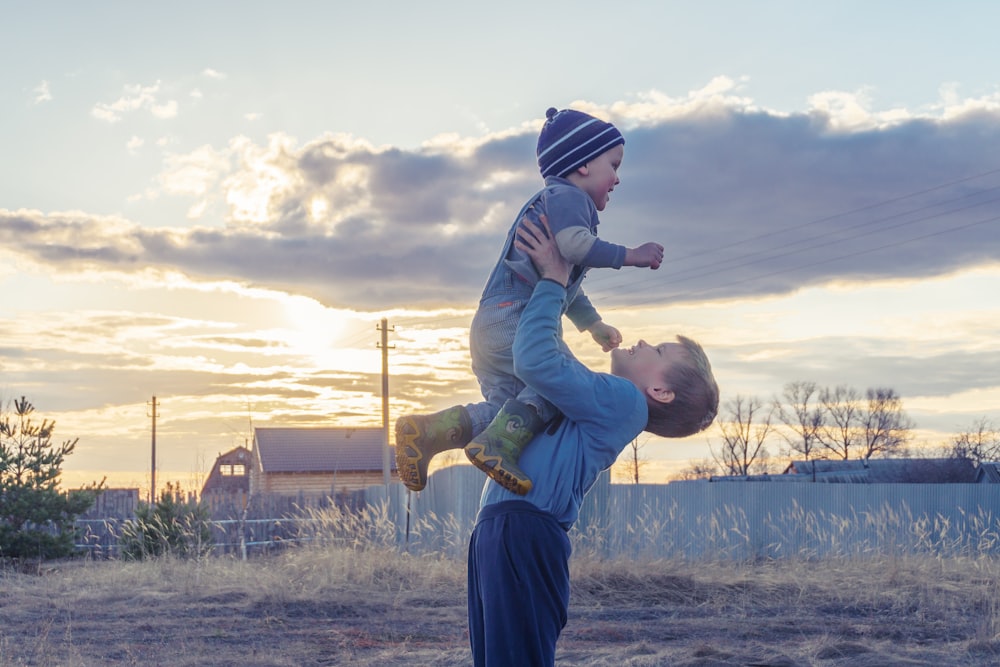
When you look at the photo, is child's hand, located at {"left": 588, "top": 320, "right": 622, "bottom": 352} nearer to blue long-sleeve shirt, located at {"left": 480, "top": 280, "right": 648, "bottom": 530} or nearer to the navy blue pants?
blue long-sleeve shirt, located at {"left": 480, "top": 280, "right": 648, "bottom": 530}

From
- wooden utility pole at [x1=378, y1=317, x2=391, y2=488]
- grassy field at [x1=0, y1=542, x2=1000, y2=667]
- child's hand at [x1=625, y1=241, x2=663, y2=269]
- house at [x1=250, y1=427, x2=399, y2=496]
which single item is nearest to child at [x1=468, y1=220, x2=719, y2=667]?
child's hand at [x1=625, y1=241, x2=663, y2=269]

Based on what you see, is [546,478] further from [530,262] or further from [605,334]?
[605,334]

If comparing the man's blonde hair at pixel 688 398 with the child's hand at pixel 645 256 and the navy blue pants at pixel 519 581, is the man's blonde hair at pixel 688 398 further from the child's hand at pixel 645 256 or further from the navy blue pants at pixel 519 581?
the navy blue pants at pixel 519 581

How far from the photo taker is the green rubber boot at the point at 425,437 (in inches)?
104

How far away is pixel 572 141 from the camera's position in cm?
268

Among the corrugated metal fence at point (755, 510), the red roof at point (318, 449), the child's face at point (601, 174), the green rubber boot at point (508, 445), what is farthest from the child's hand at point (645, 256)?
the red roof at point (318, 449)

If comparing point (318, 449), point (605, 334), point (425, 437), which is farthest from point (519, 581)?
point (318, 449)

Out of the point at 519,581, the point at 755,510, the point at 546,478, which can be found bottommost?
the point at 755,510

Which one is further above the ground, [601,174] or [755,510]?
[601,174]

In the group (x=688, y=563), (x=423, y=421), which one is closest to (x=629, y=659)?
(x=423, y=421)

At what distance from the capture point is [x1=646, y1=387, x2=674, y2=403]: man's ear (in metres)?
2.44

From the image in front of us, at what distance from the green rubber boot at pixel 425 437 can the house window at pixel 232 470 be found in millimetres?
48093

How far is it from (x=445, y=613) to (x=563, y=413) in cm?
765

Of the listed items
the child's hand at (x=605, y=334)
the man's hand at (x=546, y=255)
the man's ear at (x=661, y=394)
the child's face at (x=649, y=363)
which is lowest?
the man's ear at (x=661, y=394)
